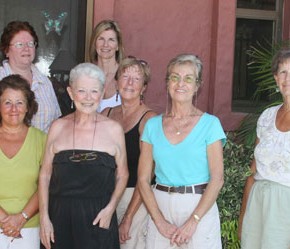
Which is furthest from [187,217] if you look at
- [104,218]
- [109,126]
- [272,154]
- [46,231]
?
[46,231]

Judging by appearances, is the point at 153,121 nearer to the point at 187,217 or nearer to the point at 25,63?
the point at 187,217

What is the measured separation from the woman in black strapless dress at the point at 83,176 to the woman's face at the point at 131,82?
1.12ft

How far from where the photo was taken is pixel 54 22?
5.66m

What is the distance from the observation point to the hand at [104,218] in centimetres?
343

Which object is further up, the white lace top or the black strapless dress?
the white lace top

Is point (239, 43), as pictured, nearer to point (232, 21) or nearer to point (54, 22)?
point (232, 21)

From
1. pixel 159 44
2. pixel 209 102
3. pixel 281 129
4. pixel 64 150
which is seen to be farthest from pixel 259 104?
pixel 64 150

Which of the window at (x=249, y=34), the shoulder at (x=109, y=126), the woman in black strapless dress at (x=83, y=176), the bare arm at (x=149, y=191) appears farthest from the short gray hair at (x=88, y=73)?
the window at (x=249, y=34)

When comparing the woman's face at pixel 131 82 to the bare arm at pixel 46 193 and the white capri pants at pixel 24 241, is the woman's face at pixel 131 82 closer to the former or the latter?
the bare arm at pixel 46 193

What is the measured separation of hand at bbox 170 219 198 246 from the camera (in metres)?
3.33

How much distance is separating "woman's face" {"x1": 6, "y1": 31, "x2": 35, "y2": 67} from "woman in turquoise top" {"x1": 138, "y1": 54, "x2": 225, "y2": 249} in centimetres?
121

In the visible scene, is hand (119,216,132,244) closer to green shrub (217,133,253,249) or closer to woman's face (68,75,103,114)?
woman's face (68,75,103,114)

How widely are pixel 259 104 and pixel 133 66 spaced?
93.3 inches

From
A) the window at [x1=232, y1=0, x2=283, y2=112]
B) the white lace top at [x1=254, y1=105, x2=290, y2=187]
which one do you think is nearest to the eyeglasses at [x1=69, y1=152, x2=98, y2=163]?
the white lace top at [x1=254, y1=105, x2=290, y2=187]
